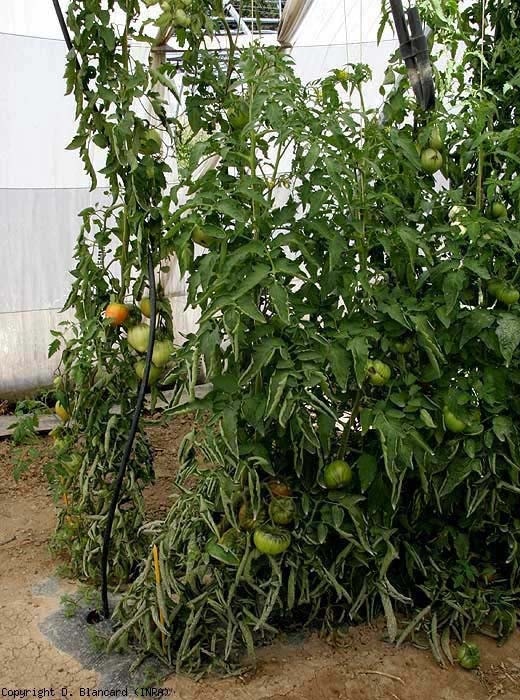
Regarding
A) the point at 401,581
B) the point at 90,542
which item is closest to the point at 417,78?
the point at 401,581

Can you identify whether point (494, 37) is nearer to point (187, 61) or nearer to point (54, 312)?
point (187, 61)

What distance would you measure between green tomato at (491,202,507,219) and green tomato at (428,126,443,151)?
8.0 inches

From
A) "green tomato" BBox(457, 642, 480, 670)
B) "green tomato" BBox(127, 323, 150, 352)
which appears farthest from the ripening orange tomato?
"green tomato" BBox(457, 642, 480, 670)

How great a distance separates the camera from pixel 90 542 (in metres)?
2.13

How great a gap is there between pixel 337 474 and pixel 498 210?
0.79 meters

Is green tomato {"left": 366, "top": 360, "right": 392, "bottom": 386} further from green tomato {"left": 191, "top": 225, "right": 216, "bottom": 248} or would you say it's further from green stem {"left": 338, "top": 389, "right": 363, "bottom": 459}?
green tomato {"left": 191, "top": 225, "right": 216, "bottom": 248}

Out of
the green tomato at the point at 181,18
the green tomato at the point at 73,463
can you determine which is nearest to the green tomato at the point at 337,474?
the green tomato at the point at 73,463

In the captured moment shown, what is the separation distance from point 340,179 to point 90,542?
126cm

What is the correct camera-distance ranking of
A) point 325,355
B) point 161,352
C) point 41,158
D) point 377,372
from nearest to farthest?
point 325,355
point 377,372
point 161,352
point 41,158

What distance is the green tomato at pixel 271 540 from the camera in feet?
5.60

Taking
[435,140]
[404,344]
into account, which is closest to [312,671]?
[404,344]

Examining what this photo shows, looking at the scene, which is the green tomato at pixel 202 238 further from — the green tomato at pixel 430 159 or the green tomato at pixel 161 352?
the green tomato at pixel 430 159

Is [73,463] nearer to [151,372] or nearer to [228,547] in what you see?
[151,372]

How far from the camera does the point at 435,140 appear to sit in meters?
1.85
